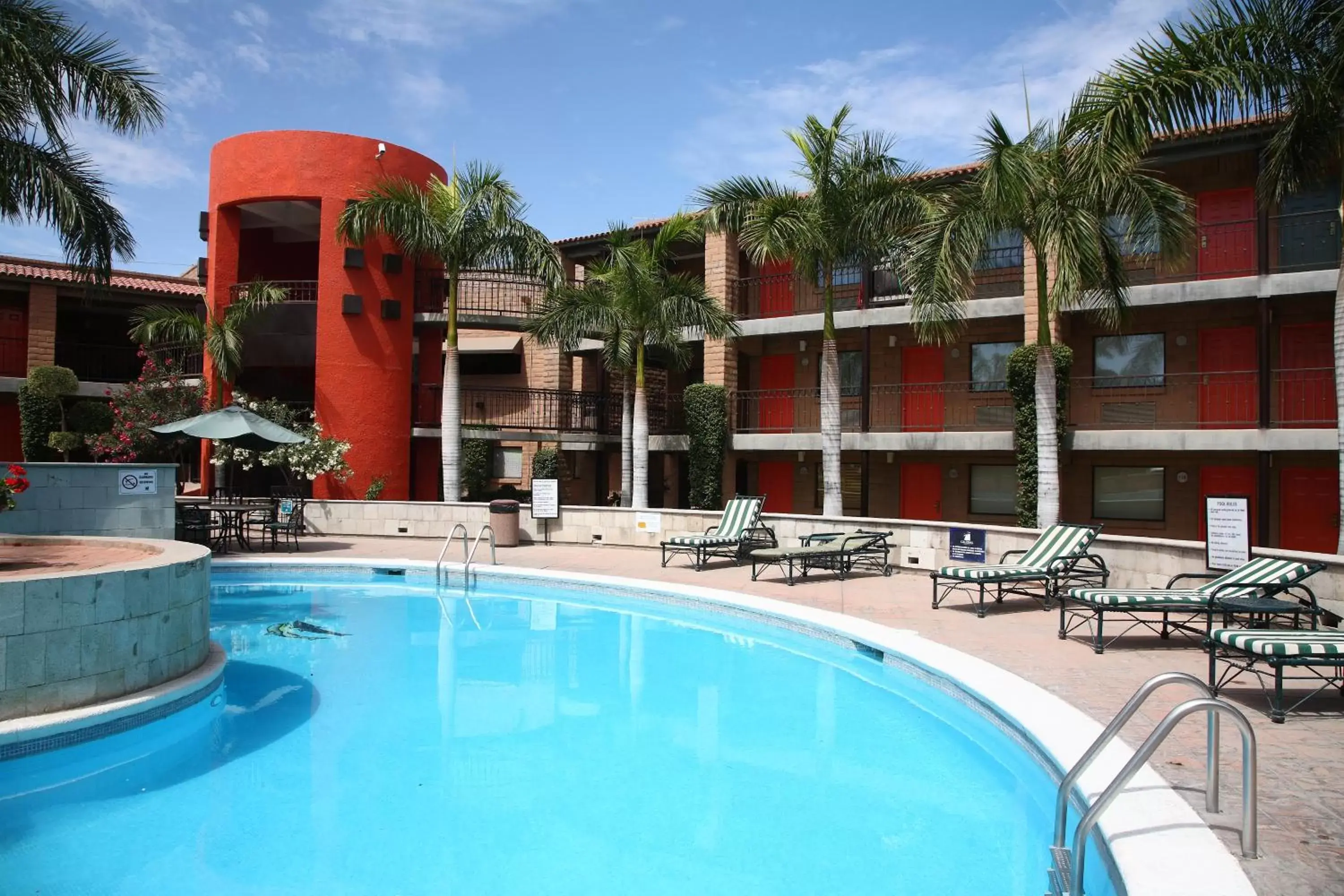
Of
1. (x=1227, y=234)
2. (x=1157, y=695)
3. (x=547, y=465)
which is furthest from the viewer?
(x=547, y=465)

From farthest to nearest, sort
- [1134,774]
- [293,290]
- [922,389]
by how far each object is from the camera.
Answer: [293,290]
[922,389]
[1134,774]

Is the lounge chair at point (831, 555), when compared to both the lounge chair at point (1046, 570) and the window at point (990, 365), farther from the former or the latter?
the window at point (990, 365)

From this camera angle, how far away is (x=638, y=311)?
17812 mm

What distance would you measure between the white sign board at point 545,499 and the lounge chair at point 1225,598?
443 inches

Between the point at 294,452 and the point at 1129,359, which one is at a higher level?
the point at 1129,359

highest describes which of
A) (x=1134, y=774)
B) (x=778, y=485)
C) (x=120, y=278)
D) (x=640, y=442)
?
(x=120, y=278)

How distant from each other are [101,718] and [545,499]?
11.6m

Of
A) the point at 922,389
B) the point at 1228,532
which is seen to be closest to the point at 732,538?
the point at 1228,532

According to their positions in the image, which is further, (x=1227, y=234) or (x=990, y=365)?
(x=990, y=365)

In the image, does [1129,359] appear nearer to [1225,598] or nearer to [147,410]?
[1225,598]

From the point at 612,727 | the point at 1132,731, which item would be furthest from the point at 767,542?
the point at 1132,731

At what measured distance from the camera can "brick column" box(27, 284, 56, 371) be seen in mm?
25234

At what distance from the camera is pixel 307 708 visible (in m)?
7.52

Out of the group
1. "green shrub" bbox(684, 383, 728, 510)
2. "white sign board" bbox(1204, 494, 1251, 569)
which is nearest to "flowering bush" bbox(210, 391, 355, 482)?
"green shrub" bbox(684, 383, 728, 510)
